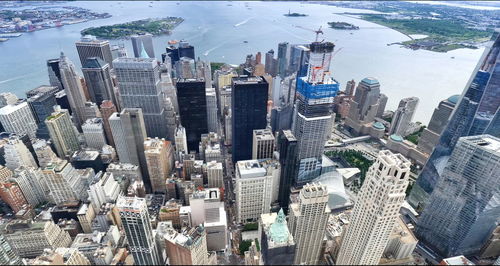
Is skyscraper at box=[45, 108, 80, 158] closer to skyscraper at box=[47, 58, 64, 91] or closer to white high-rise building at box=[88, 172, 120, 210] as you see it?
white high-rise building at box=[88, 172, 120, 210]

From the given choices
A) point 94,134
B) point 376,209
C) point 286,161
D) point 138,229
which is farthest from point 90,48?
point 376,209

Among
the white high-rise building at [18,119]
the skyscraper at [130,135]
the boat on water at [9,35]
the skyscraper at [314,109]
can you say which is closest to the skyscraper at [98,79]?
the white high-rise building at [18,119]

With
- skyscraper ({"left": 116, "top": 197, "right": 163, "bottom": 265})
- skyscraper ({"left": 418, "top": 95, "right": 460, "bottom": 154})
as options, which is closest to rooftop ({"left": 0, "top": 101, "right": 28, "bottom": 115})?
skyscraper ({"left": 116, "top": 197, "right": 163, "bottom": 265})

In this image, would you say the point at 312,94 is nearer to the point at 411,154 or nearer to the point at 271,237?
the point at 271,237

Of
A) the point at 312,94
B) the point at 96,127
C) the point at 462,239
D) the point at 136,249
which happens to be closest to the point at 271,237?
the point at 136,249

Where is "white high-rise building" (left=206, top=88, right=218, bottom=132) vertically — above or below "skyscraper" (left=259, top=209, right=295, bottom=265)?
below
